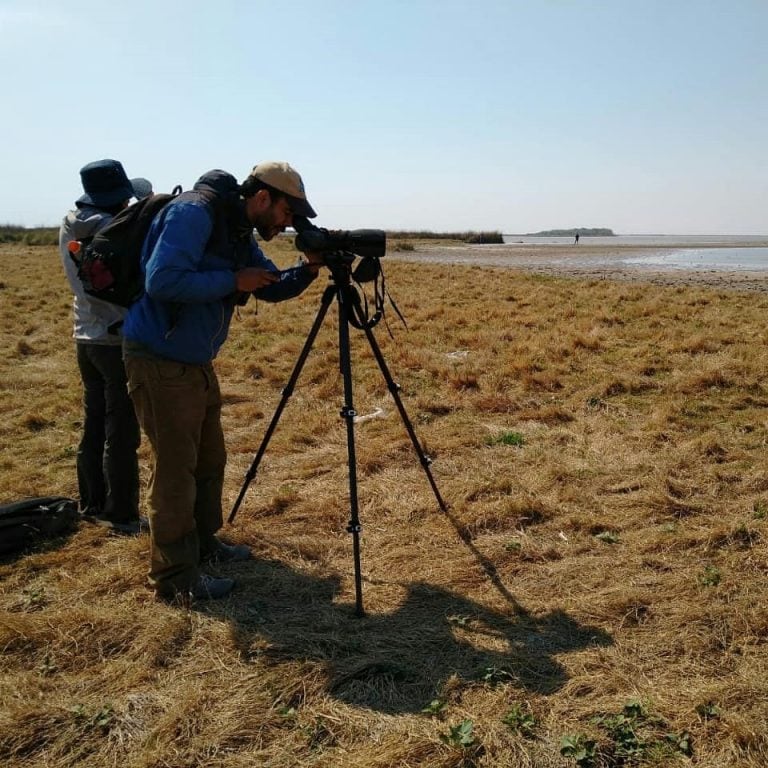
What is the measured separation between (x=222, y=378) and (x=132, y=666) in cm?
670

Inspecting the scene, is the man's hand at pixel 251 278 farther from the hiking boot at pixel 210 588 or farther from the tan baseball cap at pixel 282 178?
the hiking boot at pixel 210 588

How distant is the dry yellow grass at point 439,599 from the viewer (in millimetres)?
2639

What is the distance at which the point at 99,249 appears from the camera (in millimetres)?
3357

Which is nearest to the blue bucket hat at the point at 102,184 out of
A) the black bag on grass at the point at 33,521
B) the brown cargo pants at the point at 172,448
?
the brown cargo pants at the point at 172,448

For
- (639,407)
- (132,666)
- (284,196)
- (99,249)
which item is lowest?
(132,666)

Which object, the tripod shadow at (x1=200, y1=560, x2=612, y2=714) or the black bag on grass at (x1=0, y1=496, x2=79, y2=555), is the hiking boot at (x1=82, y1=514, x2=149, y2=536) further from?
the tripod shadow at (x1=200, y1=560, x2=612, y2=714)

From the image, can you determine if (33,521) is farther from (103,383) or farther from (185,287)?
(185,287)

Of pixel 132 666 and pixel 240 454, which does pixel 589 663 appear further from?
pixel 240 454

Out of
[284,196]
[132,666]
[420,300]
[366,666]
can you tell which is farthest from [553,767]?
[420,300]

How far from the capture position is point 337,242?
353 cm

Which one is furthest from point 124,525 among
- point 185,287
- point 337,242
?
point 337,242

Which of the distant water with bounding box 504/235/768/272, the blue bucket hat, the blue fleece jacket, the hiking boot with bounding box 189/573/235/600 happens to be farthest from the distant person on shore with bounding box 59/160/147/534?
the distant water with bounding box 504/235/768/272

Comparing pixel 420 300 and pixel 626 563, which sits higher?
pixel 420 300

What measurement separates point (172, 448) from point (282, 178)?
153 centimetres
